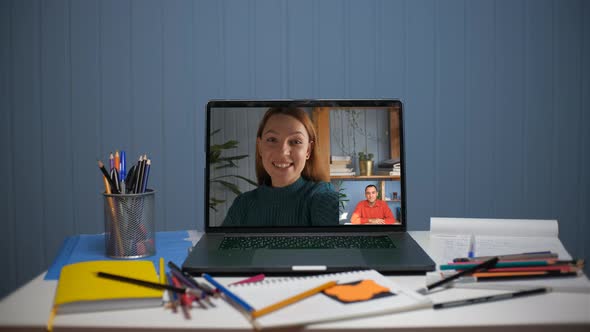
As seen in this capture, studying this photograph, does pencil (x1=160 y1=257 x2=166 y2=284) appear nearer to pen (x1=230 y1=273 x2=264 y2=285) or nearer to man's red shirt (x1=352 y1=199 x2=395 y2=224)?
pen (x1=230 y1=273 x2=264 y2=285)

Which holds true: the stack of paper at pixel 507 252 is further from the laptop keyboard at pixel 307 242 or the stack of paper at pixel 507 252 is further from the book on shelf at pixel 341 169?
the book on shelf at pixel 341 169

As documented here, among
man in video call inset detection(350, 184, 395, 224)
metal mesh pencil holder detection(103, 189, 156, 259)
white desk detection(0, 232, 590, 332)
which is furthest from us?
man in video call inset detection(350, 184, 395, 224)

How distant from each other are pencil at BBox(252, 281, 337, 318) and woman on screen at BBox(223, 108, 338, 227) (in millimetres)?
418

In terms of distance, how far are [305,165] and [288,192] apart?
0.25 feet

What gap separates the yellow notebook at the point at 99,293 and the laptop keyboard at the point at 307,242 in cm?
26

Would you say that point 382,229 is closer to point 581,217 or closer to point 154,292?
point 154,292

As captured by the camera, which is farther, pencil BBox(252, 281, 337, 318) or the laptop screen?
the laptop screen

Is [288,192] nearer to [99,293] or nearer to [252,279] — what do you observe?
[252,279]

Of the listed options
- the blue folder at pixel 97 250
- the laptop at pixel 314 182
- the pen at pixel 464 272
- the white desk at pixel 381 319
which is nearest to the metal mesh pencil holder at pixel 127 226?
the blue folder at pixel 97 250

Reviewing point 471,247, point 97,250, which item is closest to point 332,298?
point 471,247

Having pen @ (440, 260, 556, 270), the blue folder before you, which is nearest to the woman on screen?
the blue folder

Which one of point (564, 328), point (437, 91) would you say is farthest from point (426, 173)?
point (564, 328)

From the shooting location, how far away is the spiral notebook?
700 millimetres

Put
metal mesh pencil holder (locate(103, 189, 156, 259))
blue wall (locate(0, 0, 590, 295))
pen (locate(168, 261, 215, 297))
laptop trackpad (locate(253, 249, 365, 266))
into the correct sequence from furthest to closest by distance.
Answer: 1. blue wall (locate(0, 0, 590, 295))
2. metal mesh pencil holder (locate(103, 189, 156, 259))
3. laptop trackpad (locate(253, 249, 365, 266))
4. pen (locate(168, 261, 215, 297))
